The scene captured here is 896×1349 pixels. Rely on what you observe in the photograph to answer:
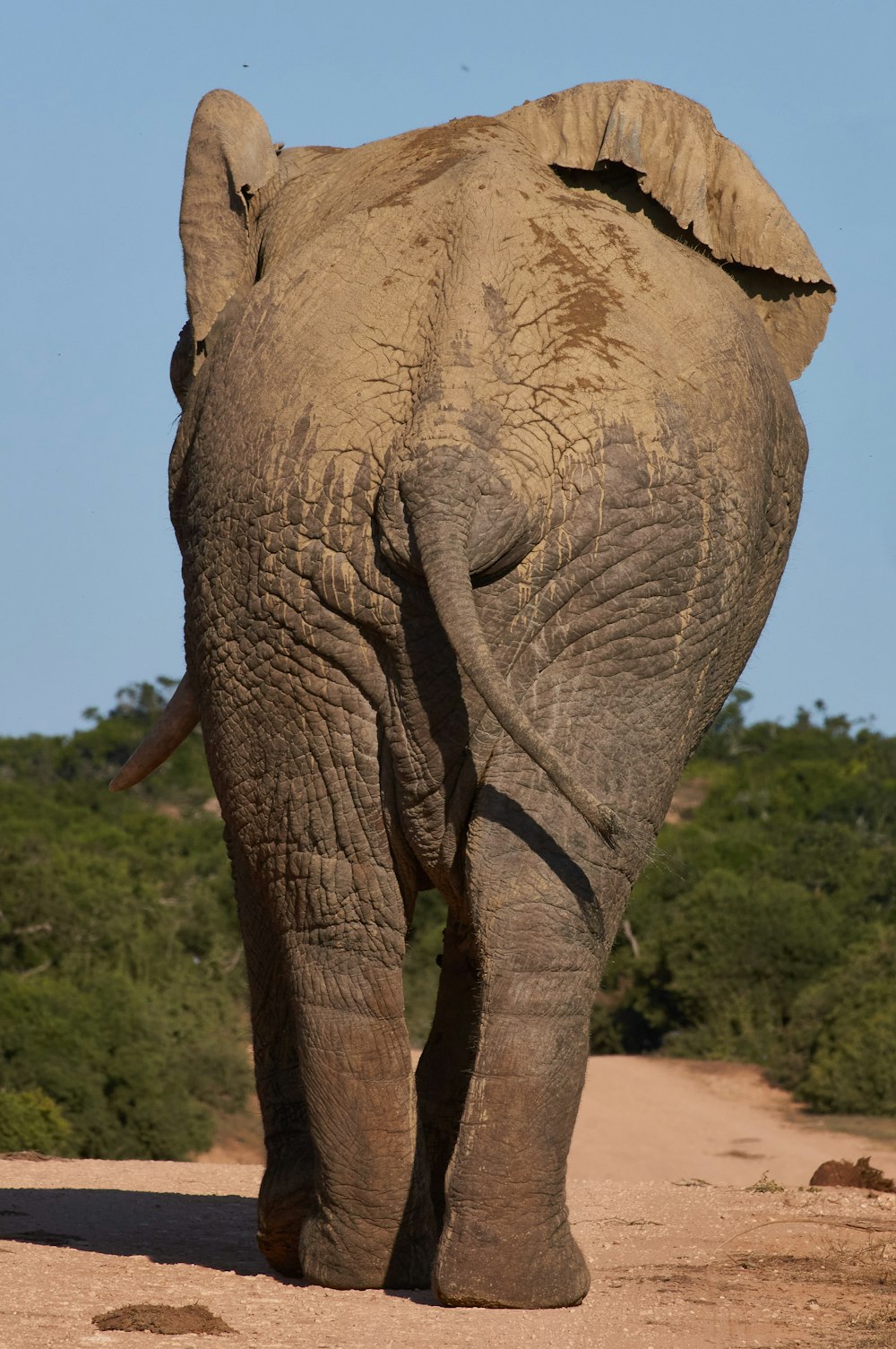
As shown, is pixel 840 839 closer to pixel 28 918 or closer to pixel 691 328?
pixel 28 918

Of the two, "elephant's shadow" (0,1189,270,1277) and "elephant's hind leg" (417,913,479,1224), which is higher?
"elephant's hind leg" (417,913,479,1224)

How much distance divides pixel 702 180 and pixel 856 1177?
15.1ft

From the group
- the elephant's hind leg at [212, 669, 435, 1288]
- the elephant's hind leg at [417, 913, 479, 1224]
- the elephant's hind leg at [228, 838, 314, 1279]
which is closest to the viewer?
the elephant's hind leg at [212, 669, 435, 1288]

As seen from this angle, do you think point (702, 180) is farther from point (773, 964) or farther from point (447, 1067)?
point (773, 964)

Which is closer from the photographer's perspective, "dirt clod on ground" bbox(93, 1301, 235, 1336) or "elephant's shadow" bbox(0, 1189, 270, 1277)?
"dirt clod on ground" bbox(93, 1301, 235, 1336)

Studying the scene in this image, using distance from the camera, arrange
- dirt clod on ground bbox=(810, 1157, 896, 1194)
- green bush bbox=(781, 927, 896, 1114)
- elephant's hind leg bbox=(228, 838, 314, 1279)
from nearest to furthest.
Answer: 1. elephant's hind leg bbox=(228, 838, 314, 1279)
2. dirt clod on ground bbox=(810, 1157, 896, 1194)
3. green bush bbox=(781, 927, 896, 1114)

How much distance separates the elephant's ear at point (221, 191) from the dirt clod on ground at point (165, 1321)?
2.34 metres

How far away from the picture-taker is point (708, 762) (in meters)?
55.2

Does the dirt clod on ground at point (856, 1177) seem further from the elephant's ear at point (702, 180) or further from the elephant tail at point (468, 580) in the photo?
the elephant tail at point (468, 580)

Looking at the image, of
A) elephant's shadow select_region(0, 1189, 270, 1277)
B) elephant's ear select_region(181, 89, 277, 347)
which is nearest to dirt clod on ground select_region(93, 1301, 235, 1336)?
elephant's shadow select_region(0, 1189, 270, 1277)

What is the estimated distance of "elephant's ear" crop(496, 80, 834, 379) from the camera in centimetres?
486

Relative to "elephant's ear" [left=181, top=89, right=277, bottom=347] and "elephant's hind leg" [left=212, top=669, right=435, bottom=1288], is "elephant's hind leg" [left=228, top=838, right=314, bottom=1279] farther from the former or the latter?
"elephant's ear" [left=181, top=89, right=277, bottom=347]

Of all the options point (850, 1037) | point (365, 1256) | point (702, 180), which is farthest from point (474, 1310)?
point (850, 1037)

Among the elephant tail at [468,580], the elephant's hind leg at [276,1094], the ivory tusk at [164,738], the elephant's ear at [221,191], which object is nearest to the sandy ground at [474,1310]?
the elephant's hind leg at [276,1094]
